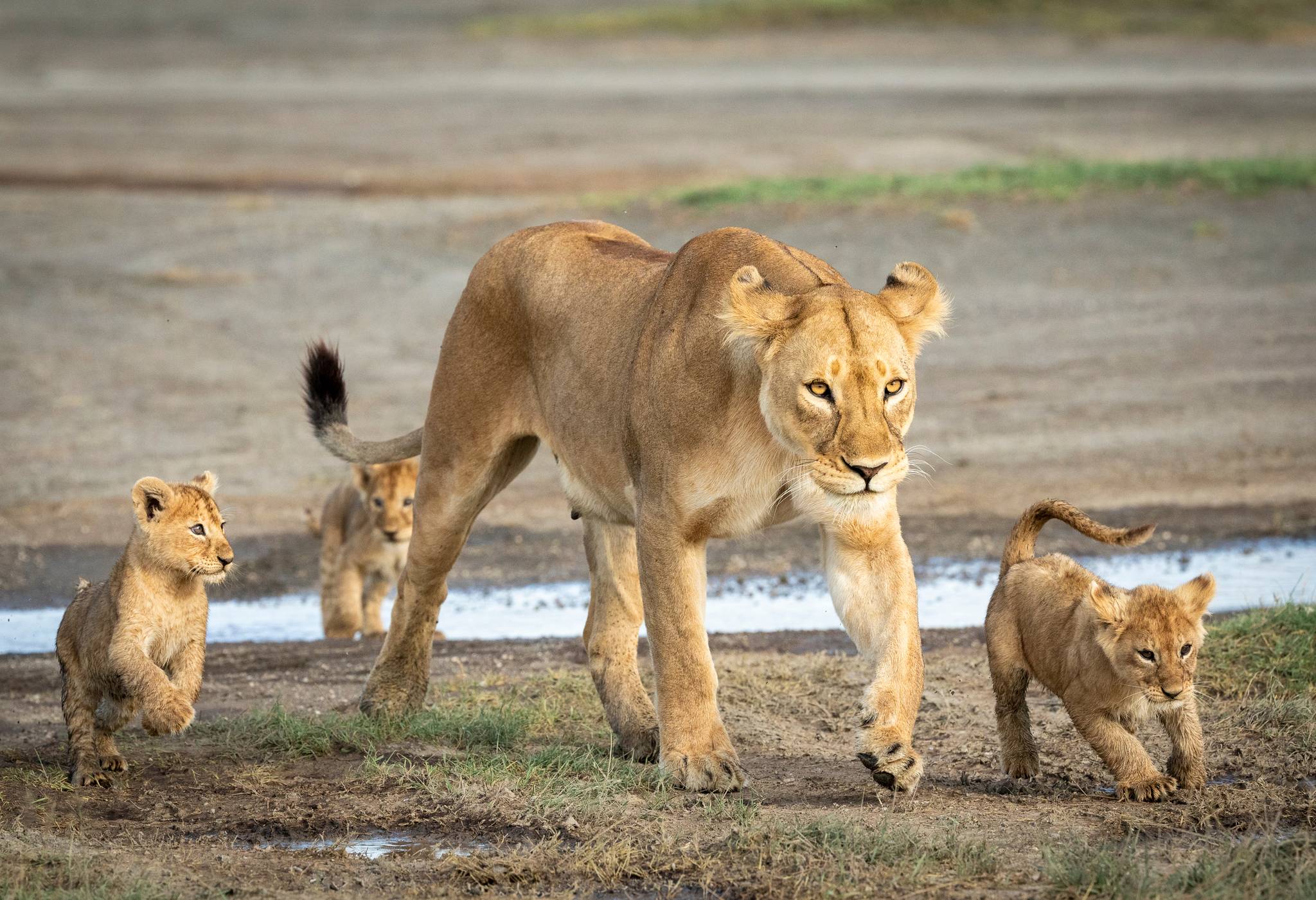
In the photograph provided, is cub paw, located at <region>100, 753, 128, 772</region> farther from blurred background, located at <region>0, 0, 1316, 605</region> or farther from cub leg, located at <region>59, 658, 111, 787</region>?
blurred background, located at <region>0, 0, 1316, 605</region>

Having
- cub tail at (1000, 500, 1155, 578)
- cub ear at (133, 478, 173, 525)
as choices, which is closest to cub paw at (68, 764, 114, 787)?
cub ear at (133, 478, 173, 525)

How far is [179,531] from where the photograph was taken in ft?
16.8

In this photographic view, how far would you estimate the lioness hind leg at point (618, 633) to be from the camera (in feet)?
17.7

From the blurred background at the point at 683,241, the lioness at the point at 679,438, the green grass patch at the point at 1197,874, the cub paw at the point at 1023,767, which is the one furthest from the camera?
the blurred background at the point at 683,241

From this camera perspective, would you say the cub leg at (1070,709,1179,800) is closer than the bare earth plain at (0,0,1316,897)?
No

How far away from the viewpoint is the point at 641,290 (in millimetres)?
5262

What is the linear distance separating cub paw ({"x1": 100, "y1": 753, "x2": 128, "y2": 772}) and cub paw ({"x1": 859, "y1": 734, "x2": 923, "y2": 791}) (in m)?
2.10

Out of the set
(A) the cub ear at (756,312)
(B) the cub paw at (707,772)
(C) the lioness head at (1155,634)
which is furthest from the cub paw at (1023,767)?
(A) the cub ear at (756,312)

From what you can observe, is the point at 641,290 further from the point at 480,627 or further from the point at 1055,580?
the point at 480,627

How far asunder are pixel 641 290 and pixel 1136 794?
6.16 feet

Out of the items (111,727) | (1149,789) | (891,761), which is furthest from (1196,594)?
(111,727)

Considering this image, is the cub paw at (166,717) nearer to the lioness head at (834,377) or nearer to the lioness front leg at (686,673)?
the lioness front leg at (686,673)

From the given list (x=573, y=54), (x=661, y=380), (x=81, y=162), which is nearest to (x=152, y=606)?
(x=661, y=380)

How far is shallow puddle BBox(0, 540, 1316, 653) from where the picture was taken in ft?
24.0
